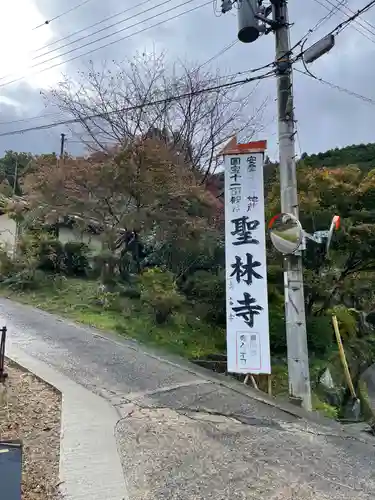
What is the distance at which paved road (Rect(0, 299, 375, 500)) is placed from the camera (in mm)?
3633

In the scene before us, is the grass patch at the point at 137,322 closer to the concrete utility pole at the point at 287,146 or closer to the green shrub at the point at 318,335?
the green shrub at the point at 318,335

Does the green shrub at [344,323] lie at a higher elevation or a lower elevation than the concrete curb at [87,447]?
higher

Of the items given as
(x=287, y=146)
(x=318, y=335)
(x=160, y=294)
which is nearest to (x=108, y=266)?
(x=160, y=294)

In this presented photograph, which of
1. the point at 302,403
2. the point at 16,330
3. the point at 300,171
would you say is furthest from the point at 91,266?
the point at 302,403

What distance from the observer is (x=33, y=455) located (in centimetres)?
393

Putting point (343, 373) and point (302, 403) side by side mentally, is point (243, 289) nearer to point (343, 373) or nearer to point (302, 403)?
point (302, 403)

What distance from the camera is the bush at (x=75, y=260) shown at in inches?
619

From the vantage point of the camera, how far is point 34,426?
458 cm

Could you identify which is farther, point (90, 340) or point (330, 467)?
point (90, 340)

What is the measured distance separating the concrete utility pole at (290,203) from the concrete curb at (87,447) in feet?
9.45

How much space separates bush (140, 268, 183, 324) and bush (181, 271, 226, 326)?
1.22 meters

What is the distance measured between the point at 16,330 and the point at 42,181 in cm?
525

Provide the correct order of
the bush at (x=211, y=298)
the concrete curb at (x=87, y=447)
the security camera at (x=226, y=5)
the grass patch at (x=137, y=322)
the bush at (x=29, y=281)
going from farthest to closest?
the bush at (x=29, y=281)
the bush at (x=211, y=298)
the grass patch at (x=137, y=322)
the security camera at (x=226, y=5)
the concrete curb at (x=87, y=447)

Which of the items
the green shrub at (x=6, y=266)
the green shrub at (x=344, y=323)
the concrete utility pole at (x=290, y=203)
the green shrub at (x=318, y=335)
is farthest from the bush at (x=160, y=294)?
the green shrub at (x=6, y=266)
